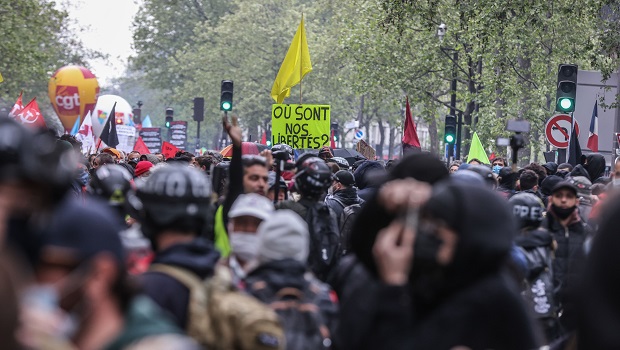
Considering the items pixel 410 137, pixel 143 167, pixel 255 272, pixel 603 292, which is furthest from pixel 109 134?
pixel 603 292

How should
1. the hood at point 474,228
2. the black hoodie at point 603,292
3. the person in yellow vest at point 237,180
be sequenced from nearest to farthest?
1. the black hoodie at point 603,292
2. the hood at point 474,228
3. the person in yellow vest at point 237,180

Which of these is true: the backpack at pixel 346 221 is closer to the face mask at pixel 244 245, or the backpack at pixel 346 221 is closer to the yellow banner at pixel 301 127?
the face mask at pixel 244 245

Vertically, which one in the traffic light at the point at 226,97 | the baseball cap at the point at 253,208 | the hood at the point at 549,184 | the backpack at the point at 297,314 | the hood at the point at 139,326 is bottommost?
the backpack at the point at 297,314

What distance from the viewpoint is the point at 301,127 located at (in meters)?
20.8

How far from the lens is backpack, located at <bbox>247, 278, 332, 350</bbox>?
5340mm

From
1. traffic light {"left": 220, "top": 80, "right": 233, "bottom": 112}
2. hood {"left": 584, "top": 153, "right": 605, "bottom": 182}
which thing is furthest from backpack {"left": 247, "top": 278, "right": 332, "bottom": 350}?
traffic light {"left": 220, "top": 80, "right": 233, "bottom": 112}

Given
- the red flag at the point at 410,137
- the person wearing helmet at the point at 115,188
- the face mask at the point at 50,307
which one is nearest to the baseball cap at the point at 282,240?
the person wearing helmet at the point at 115,188

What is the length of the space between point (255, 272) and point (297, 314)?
0.83 ft

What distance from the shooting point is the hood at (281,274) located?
5.37m

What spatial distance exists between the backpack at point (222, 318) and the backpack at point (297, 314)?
16.9 inches

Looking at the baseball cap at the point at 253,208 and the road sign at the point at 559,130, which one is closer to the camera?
the baseball cap at the point at 253,208

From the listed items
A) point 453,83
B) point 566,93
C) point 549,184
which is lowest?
point 549,184

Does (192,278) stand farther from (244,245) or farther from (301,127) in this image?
(301,127)

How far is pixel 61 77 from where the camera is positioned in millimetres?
49312
